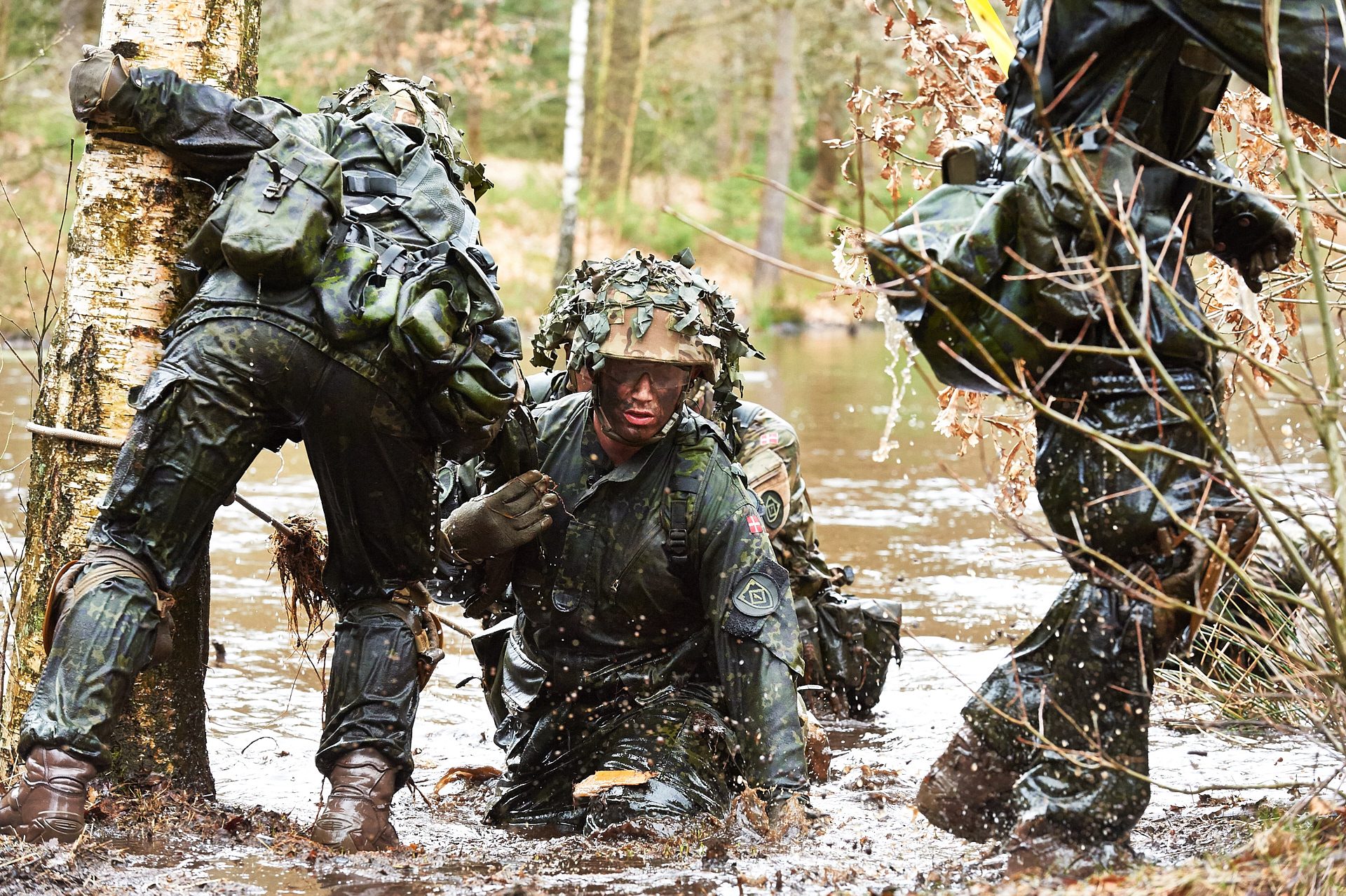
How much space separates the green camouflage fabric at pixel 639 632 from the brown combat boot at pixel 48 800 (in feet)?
5.18

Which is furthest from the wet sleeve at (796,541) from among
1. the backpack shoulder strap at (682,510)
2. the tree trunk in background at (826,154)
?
the tree trunk in background at (826,154)

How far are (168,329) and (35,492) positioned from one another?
0.90 metres

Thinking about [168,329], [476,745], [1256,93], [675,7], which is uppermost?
[675,7]

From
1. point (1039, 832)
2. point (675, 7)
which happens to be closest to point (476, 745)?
point (1039, 832)

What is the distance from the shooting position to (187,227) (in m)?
4.71

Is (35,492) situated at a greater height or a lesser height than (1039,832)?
greater

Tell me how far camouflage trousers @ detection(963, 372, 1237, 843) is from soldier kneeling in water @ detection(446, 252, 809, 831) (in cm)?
108

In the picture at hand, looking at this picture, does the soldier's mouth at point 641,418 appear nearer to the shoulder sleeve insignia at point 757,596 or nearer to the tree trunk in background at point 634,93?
the shoulder sleeve insignia at point 757,596

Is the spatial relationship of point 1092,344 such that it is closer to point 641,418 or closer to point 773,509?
point 641,418

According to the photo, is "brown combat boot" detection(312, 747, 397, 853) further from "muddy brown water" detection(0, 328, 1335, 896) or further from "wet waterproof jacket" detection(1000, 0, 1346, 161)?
"wet waterproof jacket" detection(1000, 0, 1346, 161)

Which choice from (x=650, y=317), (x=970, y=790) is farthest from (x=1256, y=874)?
(x=650, y=317)

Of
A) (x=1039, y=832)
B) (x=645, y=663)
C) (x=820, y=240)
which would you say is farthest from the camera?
(x=820, y=240)

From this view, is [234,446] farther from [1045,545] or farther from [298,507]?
[298,507]

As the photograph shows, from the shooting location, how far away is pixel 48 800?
12.2 feet
